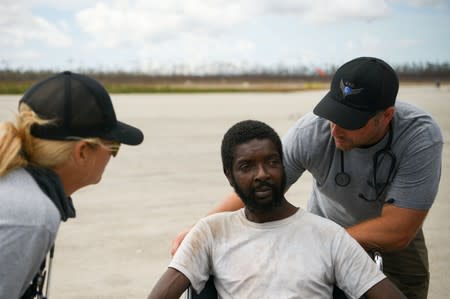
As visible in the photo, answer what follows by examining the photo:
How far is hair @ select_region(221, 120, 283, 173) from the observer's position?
2729mm

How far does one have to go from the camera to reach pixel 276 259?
2.62m

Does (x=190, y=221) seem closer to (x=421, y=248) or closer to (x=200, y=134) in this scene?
(x=421, y=248)

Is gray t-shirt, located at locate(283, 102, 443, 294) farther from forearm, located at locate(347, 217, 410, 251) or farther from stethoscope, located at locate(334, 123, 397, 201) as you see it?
forearm, located at locate(347, 217, 410, 251)

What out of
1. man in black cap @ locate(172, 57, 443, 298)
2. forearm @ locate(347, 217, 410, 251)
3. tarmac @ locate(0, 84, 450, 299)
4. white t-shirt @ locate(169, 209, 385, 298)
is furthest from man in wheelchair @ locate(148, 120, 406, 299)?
tarmac @ locate(0, 84, 450, 299)

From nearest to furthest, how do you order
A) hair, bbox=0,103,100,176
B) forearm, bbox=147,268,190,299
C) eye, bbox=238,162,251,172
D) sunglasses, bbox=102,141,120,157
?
hair, bbox=0,103,100,176 → sunglasses, bbox=102,141,120,157 → forearm, bbox=147,268,190,299 → eye, bbox=238,162,251,172

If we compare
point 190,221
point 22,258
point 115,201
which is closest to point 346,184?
point 22,258

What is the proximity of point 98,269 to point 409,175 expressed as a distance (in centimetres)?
325

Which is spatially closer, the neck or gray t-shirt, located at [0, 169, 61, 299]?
gray t-shirt, located at [0, 169, 61, 299]

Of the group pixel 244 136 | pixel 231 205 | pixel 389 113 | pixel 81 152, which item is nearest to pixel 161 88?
pixel 231 205

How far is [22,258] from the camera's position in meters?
1.93

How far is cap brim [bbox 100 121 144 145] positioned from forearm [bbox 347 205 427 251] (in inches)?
47.9

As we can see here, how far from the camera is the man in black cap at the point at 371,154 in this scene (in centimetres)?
306

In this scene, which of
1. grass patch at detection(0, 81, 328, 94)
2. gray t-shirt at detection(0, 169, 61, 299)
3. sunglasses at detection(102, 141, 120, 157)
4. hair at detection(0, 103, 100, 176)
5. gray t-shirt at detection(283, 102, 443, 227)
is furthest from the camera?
grass patch at detection(0, 81, 328, 94)

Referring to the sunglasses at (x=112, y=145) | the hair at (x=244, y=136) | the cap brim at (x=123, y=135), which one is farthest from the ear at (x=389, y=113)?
the sunglasses at (x=112, y=145)
